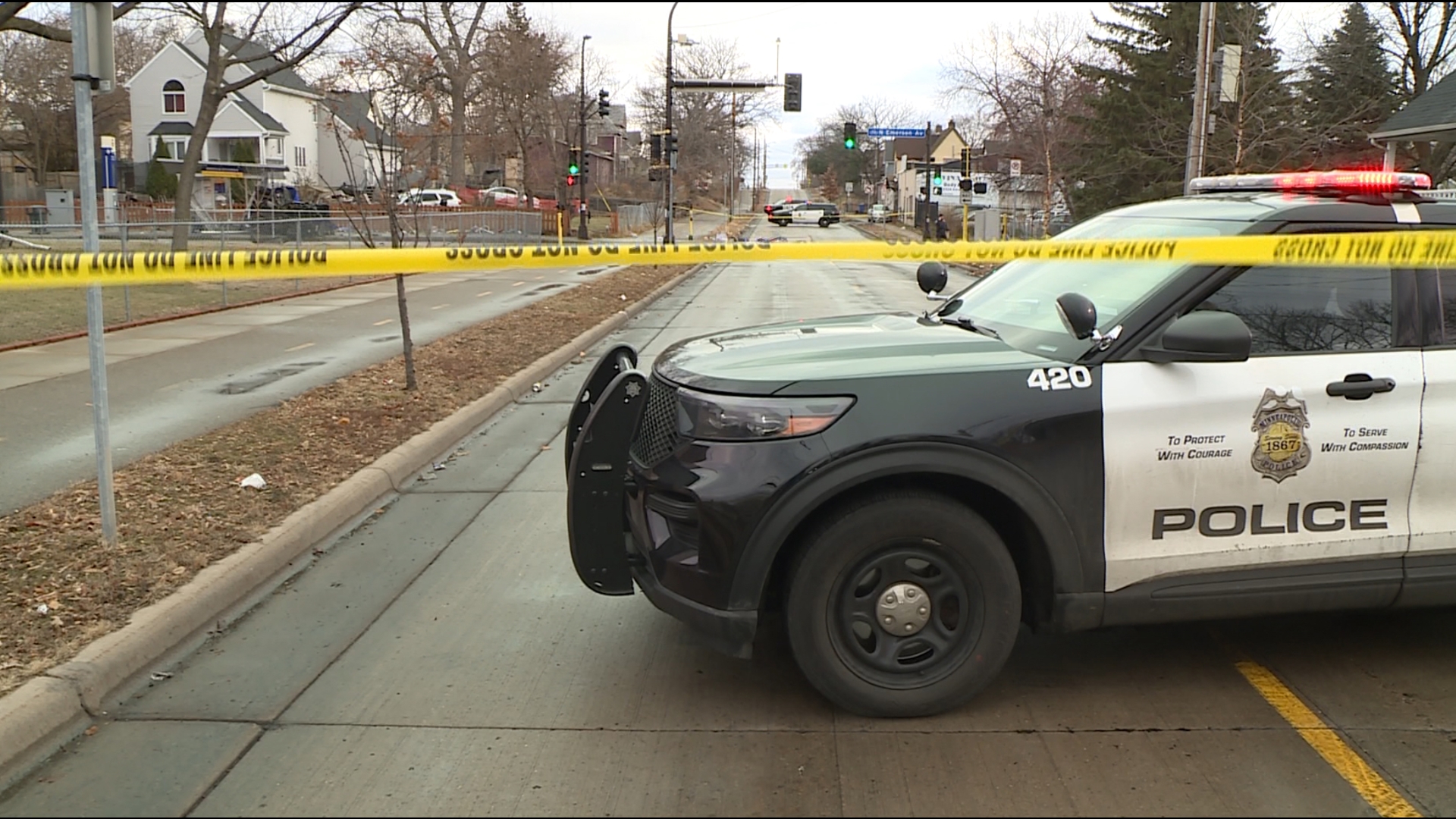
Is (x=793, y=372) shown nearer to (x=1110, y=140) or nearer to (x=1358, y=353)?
(x=1358, y=353)

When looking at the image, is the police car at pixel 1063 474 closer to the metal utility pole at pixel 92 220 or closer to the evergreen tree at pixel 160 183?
the metal utility pole at pixel 92 220

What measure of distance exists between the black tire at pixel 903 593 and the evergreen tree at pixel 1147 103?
24.5 metres

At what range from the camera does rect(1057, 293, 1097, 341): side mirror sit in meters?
3.89

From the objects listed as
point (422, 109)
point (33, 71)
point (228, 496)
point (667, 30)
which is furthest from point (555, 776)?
point (33, 71)

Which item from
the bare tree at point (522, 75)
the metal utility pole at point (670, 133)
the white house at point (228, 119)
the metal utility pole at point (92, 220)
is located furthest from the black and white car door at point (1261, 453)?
the white house at point (228, 119)

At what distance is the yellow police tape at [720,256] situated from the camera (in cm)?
406

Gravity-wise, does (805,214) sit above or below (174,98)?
below

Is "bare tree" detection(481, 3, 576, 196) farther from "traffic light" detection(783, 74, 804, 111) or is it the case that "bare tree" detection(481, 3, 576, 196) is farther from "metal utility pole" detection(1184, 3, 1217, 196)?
"metal utility pole" detection(1184, 3, 1217, 196)

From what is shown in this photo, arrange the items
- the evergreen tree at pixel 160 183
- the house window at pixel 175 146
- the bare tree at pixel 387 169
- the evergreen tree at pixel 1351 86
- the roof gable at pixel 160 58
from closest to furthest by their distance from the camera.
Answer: the bare tree at pixel 387 169 < the evergreen tree at pixel 1351 86 < the evergreen tree at pixel 160 183 < the roof gable at pixel 160 58 < the house window at pixel 175 146

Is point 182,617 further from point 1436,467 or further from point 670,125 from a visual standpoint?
point 670,125

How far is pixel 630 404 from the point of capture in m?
4.18

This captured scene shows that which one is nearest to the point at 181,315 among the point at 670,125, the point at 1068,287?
the point at 1068,287

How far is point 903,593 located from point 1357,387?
1734 mm

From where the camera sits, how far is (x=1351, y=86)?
29438mm
